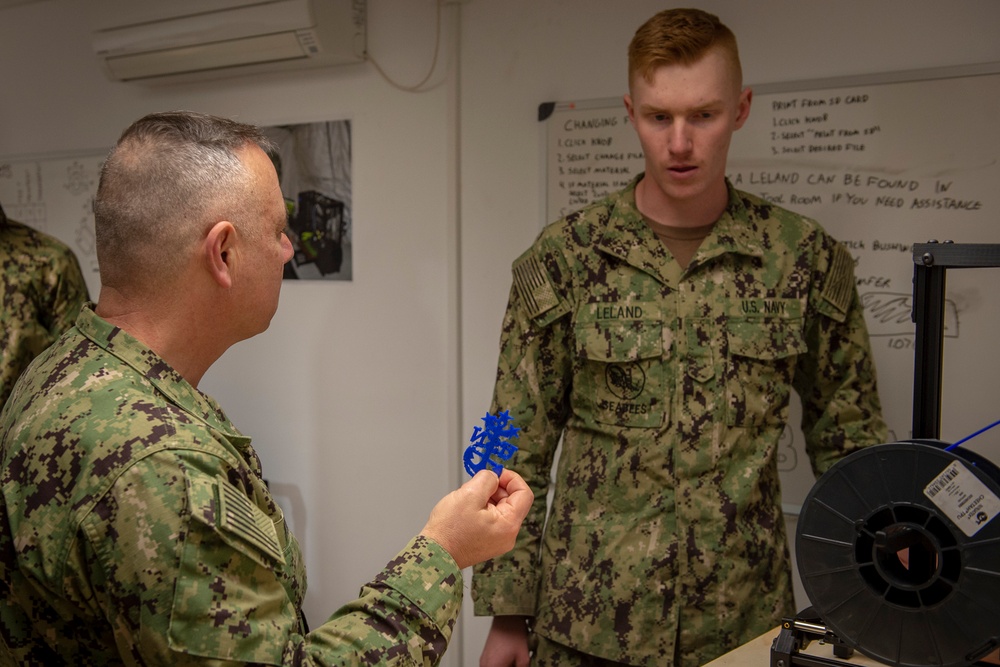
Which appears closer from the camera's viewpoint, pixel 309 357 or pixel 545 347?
pixel 545 347

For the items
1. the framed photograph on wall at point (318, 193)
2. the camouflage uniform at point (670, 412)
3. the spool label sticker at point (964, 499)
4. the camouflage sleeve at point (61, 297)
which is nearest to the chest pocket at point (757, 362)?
the camouflage uniform at point (670, 412)

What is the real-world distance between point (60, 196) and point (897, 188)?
3091 mm

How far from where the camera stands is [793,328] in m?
1.75

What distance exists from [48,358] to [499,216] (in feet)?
5.66

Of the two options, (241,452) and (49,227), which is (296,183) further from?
(241,452)

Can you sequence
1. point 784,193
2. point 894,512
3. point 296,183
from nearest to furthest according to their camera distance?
point 894,512
point 784,193
point 296,183

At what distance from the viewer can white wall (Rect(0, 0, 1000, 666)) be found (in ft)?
7.46

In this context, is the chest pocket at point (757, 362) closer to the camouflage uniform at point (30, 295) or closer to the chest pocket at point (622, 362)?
the chest pocket at point (622, 362)

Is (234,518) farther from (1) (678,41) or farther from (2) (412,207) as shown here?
(2) (412,207)

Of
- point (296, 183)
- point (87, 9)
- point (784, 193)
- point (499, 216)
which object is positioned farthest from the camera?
point (87, 9)

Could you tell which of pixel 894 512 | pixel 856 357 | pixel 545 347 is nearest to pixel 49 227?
pixel 545 347

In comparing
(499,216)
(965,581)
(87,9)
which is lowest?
(965,581)

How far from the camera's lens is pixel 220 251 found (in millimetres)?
1089

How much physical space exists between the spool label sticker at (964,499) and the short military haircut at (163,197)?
944 millimetres
